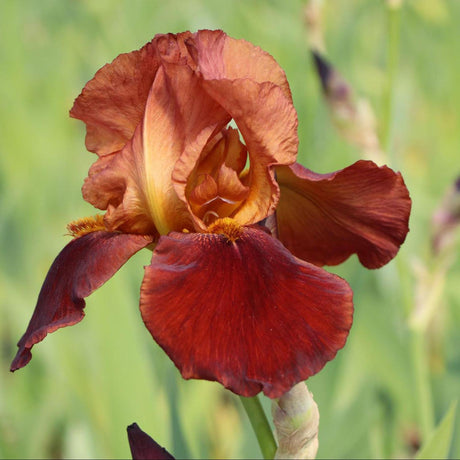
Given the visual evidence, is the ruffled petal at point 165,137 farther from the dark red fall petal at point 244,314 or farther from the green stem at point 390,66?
the green stem at point 390,66

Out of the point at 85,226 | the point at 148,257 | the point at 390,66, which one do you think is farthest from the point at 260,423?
the point at 148,257

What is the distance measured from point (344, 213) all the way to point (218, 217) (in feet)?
0.37

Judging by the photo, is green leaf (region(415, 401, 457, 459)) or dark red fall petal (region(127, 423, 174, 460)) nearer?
dark red fall petal (region(127, 423, 174, 460))

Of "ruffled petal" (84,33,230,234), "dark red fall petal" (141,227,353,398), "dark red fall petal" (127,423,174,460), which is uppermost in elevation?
"ruffled petal" (84,33,230,234)

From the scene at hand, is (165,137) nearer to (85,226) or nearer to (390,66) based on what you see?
(85,226)

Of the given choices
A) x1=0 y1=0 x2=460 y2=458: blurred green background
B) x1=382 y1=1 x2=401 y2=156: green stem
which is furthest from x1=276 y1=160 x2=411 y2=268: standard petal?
x1=382 y1=1 x2=401 y2=156: green stem

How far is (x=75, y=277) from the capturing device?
579mm

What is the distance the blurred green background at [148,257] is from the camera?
3.34 feet

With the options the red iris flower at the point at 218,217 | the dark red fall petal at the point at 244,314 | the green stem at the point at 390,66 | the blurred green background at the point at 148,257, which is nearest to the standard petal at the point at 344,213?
the red iris flower at the point at 218,217

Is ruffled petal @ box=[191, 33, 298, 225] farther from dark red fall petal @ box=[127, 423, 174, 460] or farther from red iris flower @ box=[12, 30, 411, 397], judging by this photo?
dark red fall petal @ box=[127, 423, 174, 460]

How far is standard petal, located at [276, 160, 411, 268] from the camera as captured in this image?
0.62 metres

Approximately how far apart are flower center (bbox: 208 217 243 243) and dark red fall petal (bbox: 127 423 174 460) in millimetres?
163

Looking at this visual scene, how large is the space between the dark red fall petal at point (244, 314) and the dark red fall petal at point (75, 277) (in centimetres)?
5

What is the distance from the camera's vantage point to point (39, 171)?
1.84 m
